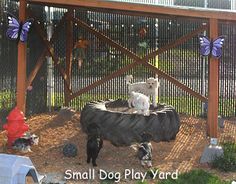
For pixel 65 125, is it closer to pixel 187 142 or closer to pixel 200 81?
pixel 187 142

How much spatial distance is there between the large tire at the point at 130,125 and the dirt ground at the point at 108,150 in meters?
0.19

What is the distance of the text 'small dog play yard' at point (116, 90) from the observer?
905 cm

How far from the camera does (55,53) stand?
14266mm

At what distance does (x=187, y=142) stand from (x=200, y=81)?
155 inches

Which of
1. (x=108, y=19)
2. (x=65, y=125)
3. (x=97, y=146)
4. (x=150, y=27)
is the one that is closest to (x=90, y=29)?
(x=108, y=19)

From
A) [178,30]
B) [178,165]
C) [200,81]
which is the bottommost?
[178,165]

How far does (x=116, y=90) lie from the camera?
14.7 metres

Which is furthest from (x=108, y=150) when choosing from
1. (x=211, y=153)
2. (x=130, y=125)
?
(x=211, y=153)

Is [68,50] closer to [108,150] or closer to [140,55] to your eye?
[140,55]

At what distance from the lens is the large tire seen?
9.83 meters

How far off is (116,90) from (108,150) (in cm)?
507

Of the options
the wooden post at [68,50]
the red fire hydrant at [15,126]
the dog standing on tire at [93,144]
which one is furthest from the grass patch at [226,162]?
the wooden post at [68,50]

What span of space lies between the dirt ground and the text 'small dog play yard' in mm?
20

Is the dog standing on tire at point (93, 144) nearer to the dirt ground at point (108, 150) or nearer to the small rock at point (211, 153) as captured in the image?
the dirt ground at point (108, 150)
